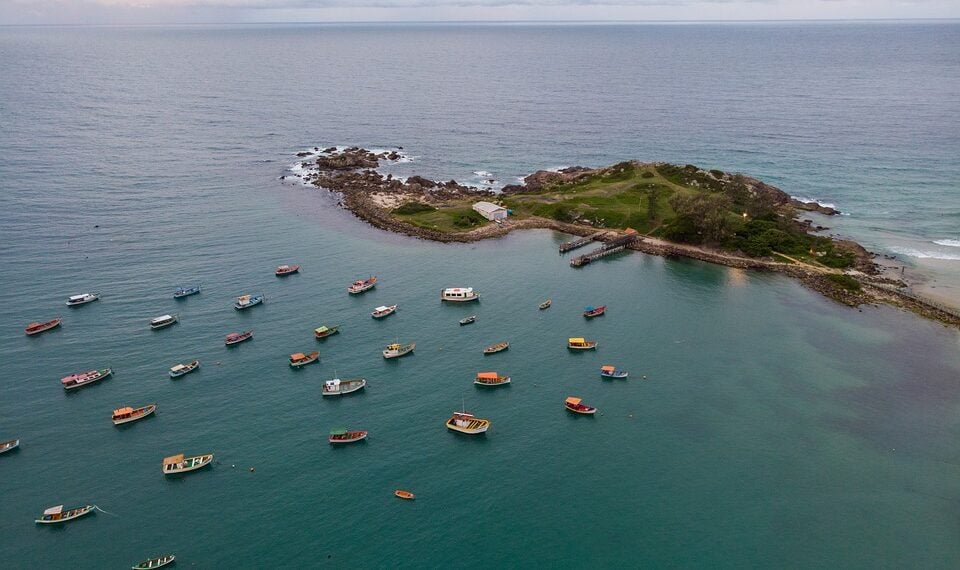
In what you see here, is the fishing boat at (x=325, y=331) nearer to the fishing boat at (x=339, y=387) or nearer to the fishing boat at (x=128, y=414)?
the fishing boat at (x=339, y=387)

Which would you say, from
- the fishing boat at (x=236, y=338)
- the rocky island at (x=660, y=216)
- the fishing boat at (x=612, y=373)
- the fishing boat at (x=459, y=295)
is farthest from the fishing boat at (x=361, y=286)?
the fishing boat at (x=612, y=373)

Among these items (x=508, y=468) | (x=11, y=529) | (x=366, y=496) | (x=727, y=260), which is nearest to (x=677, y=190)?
(x=727, y=260)

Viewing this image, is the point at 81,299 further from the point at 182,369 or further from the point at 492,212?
the point at 492,212

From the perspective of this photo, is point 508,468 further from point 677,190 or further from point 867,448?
point 677,190

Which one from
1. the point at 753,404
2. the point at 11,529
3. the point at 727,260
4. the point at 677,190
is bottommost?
the point at 11,529

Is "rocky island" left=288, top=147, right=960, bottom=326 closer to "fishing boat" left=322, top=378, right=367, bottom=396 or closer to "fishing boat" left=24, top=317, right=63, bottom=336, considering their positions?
"fishing boat" left=322, top=378, right=367, bottom=396

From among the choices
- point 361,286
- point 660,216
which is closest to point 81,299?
point 361,286
